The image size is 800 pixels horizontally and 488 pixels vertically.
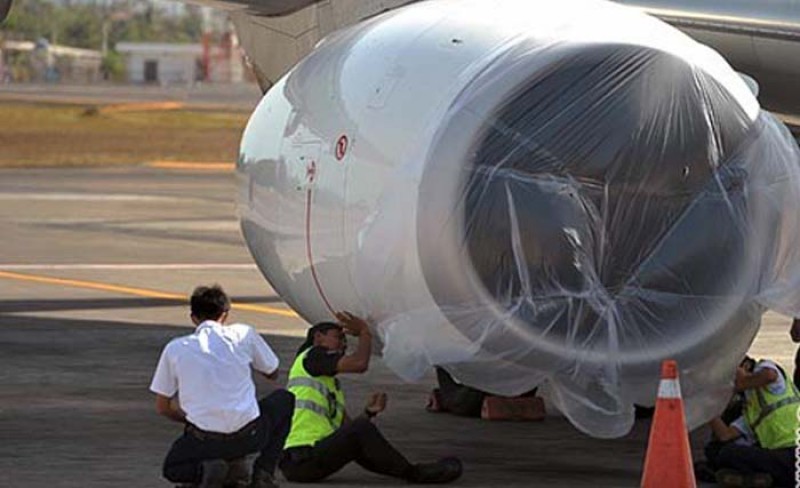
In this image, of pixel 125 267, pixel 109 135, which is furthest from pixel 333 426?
pixel 109 135

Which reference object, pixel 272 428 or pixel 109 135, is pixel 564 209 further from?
pixel 109 135

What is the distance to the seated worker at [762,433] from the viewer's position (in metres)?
12.2

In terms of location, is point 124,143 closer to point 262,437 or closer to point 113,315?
point 113,315

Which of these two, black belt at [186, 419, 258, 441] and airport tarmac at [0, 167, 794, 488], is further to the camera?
airport tarmac at [0, 167, 794, 488]

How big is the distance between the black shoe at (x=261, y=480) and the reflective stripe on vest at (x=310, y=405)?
997mm

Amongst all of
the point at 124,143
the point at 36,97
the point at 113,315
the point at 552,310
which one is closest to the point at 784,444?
the point at 552,310

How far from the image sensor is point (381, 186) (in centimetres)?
1210

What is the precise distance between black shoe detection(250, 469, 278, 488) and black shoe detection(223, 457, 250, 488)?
6 centimetres

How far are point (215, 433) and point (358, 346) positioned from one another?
1.58 m

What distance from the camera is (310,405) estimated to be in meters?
12.4

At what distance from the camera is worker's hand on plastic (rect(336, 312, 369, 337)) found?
12.4 meters

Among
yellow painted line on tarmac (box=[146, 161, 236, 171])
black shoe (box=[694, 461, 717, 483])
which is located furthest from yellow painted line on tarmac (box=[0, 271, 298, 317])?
yellow painted line on tarmac (box=[146, 161, 236, 171])

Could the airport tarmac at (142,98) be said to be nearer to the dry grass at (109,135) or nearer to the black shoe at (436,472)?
the dry grass at (109,135)

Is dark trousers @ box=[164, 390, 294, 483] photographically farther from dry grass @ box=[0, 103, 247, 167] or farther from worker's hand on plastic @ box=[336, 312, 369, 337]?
dry grass @ box=[0, 103, 247, 167]
